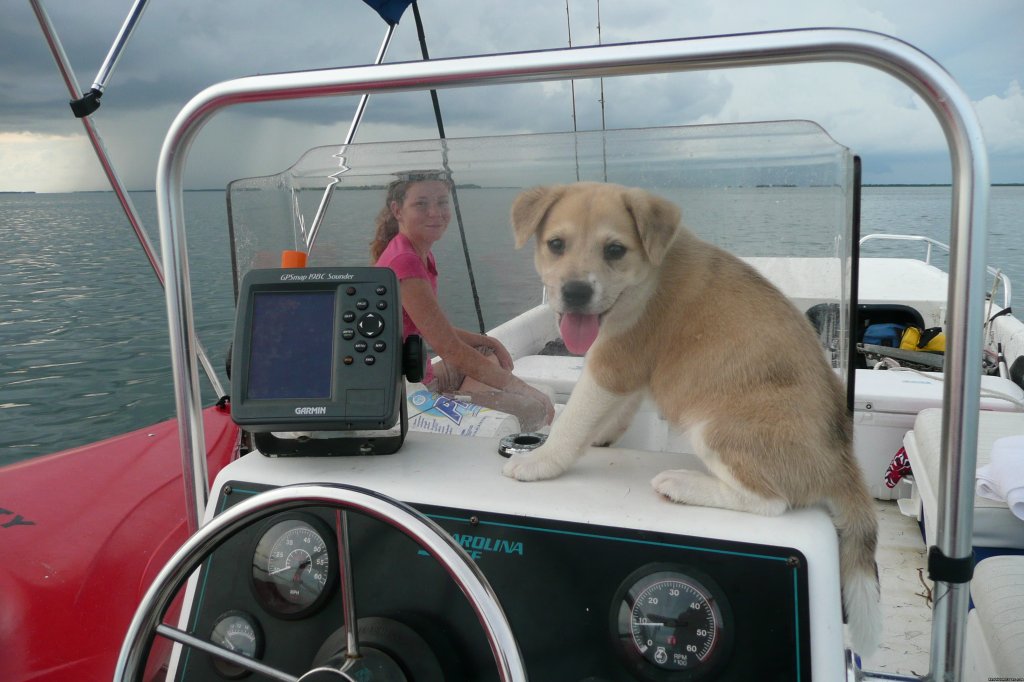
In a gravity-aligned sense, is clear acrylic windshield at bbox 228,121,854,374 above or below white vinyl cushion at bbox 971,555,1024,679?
above

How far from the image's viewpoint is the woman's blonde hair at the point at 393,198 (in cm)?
127

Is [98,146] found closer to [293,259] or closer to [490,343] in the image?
[293,259]

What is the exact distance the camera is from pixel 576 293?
3.64 feet

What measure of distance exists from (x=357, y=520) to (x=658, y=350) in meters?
0.52

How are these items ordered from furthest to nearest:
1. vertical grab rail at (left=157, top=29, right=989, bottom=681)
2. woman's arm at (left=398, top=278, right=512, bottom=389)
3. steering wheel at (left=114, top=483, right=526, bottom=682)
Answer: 1. woman's arm at (left=398, top=278, right=512, bottom=389)
2. vertical grab rail at (left=157, top=29, right=989, bottom=681)
3. steering wheel at (left=114, top=483, right=526, bottom=682)

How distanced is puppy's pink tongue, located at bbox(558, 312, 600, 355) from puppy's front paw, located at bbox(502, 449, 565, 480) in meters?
0.18

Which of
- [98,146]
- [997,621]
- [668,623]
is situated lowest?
[997,621]

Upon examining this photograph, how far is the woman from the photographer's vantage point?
1.30 metres

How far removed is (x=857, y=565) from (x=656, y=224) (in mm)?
558

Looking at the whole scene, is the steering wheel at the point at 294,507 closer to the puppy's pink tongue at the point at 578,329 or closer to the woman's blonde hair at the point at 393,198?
the puppy's pink tongue at the point at 578,329

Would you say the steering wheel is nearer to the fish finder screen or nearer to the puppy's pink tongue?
the fish finder screen

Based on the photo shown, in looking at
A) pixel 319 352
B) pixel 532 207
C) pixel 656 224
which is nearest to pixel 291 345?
pixel 319 352

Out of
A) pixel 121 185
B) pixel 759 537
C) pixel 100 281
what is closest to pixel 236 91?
pixel 759 537

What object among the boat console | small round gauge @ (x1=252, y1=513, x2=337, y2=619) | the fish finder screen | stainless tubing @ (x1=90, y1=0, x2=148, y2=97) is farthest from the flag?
small round gauge @ (x1=252, y1=513, x2=337, y2=619)
